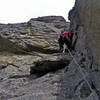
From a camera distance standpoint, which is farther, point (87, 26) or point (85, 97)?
point (87, 26)

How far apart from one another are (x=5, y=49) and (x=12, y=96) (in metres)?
8.69

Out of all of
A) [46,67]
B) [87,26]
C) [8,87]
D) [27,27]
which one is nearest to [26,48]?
[27,27]

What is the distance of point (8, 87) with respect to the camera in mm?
12258

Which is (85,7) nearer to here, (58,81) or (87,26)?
(87,26)

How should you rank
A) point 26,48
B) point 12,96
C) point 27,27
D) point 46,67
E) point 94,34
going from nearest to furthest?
point 94,34 → point 12,96 → point 46,67 → point 26,48 → point 27,27

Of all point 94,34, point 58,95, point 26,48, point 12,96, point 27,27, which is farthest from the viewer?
point 27,27

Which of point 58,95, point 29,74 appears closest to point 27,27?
point 29,74

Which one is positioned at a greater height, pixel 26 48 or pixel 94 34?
pixel 94 34

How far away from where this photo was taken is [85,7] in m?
9.66

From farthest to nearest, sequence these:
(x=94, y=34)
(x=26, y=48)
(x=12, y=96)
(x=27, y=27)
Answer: (x=27, y=27), (x=26, y=48), (x=12, y=96), (x=94, y=34)

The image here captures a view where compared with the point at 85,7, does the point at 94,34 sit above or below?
below

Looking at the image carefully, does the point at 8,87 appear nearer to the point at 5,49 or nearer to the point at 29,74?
the point at 29,74

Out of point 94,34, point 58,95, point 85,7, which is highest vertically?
point 85,7

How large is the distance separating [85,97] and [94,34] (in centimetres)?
185
